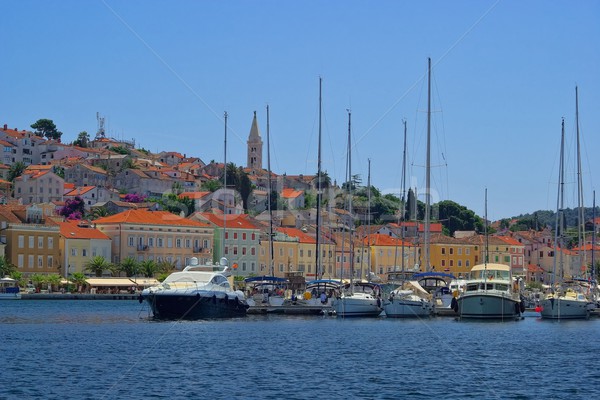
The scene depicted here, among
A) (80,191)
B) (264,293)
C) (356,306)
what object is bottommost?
(356,306)

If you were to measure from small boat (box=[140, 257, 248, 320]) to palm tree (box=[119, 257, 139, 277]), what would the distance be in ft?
167

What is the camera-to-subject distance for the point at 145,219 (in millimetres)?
118125

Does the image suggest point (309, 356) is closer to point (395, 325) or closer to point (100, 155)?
point (395, 325)

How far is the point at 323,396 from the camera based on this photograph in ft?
99.1

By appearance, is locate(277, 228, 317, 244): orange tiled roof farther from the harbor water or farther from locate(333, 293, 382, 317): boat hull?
the harbor water

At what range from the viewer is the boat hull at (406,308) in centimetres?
6250

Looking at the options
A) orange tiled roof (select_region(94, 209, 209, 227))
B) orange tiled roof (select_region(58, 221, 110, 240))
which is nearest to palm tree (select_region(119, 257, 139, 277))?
orange tiled roof (select_region(58, 221, 110, 240))

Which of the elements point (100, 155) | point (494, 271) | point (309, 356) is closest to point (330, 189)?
point (100, 155)

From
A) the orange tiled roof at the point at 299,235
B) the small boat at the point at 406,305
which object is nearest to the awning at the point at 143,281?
the orange tiled roof at the point at 299,235

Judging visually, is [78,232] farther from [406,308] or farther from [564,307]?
[564,307]

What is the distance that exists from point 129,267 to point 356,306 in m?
52.7

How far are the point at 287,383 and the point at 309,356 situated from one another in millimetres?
7822

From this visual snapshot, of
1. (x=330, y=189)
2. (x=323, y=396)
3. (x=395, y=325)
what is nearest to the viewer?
(x=323, y=396)

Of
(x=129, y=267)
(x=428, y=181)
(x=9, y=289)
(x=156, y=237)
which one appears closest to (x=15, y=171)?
(x=156, y=237)
